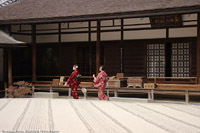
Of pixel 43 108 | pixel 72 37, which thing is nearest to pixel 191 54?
pixel 72 37

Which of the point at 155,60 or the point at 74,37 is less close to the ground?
the point at 74,37

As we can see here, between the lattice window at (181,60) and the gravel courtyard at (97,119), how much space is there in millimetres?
5005

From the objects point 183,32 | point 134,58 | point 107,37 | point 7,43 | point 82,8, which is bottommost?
point 134,58

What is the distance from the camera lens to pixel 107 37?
1850 centimetres

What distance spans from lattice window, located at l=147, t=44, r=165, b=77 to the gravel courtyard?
5489 millimetres

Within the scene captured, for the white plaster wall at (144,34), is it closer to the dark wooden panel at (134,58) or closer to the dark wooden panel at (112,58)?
the dark wooden panel at (134,58)

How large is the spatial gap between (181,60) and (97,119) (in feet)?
30.2

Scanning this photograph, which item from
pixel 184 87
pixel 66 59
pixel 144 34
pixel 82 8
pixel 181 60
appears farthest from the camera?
pixel 66 59

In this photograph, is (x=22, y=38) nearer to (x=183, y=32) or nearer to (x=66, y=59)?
(x=66, y=59)

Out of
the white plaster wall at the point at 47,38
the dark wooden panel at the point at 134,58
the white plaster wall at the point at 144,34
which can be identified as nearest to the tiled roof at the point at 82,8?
the white plaster wall at the point at 47,38

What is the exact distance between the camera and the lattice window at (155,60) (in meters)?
17.4

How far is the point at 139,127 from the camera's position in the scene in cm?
802

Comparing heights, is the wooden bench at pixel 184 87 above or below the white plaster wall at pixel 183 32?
below


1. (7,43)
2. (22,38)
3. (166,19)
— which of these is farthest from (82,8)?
(22,38)
